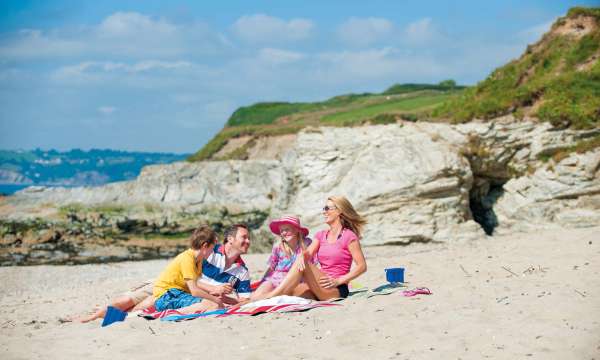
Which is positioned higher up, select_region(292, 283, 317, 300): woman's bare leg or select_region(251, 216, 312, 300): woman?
select_region(251, 216, 312, 300): woman

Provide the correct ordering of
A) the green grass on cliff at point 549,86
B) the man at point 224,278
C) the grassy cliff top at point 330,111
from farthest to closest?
the grassy cliff top at point 330,111 < the green grass on cliff at point 549,86 < the man at point 224,278

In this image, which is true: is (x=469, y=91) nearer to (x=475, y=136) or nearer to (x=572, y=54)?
(x=572, y=54)

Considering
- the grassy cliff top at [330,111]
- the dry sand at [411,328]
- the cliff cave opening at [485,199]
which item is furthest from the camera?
the grassy cliff top at [330,111]

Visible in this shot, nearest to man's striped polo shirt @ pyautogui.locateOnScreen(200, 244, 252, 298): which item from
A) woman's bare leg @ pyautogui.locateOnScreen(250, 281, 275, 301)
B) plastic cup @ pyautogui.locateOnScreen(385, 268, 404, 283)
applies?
woman's bare leg @ pyautogui.locateOnScreen(250, 281, 275, 301)

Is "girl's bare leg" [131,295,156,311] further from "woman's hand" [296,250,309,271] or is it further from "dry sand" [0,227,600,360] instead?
"woman's hand" [296,250,309,271]

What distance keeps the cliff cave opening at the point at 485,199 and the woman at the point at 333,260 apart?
34.4 feet

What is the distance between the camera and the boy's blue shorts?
8.34 meters

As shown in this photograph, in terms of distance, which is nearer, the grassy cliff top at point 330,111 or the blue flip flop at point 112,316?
the blue flip flop at point 112,316

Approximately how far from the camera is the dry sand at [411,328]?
5945mm

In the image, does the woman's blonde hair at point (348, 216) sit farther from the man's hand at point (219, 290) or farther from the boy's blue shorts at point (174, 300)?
the boy's blue shorts at point (174, 300)

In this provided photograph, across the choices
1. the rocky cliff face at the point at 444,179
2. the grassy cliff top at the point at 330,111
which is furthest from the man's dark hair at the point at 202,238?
the grassy cliff top at the point at 330,111

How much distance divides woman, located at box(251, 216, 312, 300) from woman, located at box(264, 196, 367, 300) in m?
0.20

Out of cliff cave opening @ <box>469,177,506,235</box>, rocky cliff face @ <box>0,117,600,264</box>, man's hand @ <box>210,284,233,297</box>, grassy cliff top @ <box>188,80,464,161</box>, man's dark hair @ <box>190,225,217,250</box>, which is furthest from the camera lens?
grassy cliff top @ <box>188,80,464,161</box>

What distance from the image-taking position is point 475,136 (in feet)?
61.3
